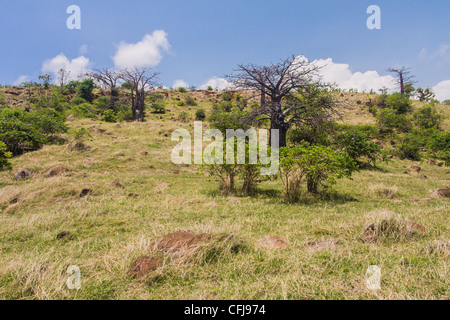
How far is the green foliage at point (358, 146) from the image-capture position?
13.1 metres

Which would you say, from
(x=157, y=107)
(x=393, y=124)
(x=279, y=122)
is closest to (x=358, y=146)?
(x=279, y=122)

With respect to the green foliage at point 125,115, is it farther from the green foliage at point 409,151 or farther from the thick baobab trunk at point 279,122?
the green foliage at point 409,151

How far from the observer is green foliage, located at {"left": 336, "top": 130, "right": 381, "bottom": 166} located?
13133 millimetres

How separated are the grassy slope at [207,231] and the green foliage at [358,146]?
414 cm

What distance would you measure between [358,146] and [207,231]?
12470 mm

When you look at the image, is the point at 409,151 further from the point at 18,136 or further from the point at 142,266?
the point at 18,136

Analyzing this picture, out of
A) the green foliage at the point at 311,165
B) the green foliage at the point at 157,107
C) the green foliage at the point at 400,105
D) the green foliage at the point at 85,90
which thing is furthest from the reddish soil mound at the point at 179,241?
the green foliage at the point at 85,90

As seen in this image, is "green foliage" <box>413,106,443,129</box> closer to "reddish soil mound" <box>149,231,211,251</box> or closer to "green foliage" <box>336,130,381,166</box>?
"green foliage" <box>336,130,381,166</box>

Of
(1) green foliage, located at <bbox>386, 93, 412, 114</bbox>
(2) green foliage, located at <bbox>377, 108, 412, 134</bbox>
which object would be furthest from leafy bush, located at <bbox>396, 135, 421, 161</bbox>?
(1) green foliage, located at <bbox>386, 93, 412, 114</bbox>

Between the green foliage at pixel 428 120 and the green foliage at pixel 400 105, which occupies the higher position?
the green foliage at pixel 400 105

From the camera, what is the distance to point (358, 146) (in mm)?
13375
